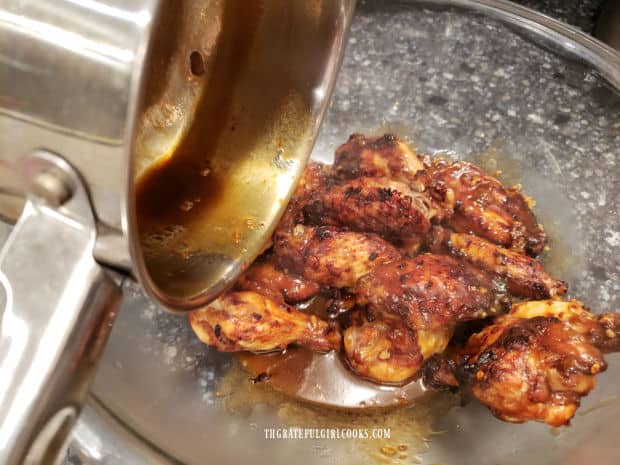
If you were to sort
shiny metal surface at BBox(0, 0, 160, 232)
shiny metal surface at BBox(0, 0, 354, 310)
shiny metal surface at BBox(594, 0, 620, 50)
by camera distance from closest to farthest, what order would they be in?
shiny metal surface at BBox(0, 0, 160, 232)
shiny metal surface at BBox(0, 0, 354, 310)
shiny metal surface at BBox(594, 0, 620, 50)

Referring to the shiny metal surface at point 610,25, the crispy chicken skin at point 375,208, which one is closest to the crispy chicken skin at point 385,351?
the crispy chicken skin at point 375,208

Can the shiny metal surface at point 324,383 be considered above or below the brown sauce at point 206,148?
below

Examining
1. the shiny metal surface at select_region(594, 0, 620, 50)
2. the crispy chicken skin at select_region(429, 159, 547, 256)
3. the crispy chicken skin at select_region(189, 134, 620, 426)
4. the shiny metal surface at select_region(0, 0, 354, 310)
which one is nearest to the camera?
the shiny metal surface at select_region(0, 0, 354, 310)

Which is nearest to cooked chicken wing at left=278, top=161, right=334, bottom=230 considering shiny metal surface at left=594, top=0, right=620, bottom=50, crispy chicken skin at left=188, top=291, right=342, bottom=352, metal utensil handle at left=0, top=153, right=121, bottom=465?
crispy chicken skin at left=188, top=291, right=342, bottom=352

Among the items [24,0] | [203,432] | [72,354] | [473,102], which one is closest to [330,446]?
[203,432]

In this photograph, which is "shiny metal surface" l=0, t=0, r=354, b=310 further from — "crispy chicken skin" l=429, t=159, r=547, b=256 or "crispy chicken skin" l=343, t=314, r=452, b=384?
"crispy chicken skin" l=429, t=159, r=547, b=256

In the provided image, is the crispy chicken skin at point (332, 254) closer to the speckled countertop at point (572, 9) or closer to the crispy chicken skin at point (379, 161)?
the crispy chicken skin at point (379, 161)
